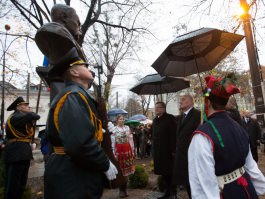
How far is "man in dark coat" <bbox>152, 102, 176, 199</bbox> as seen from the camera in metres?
5.21

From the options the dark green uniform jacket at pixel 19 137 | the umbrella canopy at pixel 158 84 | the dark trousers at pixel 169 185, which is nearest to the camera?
the dark green uniform jacket at pixel 19 137

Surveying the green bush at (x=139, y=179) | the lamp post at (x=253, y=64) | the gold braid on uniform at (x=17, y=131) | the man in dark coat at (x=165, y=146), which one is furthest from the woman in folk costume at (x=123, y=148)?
the lamp post at (x=253, y=64)

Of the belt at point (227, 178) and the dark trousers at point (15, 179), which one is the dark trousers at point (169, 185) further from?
the belt at point (227, 178)

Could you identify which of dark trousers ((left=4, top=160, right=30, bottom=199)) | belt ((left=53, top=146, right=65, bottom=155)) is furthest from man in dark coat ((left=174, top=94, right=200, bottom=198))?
dark trousers ((left=4, top=160, right=30, bottom=199))

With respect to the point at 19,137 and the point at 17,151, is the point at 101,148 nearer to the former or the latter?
the point at 17,151

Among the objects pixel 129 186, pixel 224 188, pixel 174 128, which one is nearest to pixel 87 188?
pixel 224 188

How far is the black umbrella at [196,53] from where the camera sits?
15.6ft

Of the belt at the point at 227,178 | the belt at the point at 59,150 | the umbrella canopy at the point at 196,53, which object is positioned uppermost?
the umbrella canopy at the point at 196,53

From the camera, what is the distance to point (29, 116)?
15.8ft

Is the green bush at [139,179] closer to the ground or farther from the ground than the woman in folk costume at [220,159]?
closer to the ground

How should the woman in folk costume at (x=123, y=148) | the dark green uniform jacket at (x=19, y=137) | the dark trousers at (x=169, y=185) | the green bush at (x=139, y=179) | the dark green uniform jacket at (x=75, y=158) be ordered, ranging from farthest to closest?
1. the green bush at (x=139, y=179)
2. the woman in folk costume at (x=123, y=148)
3. the dark trousers at (x=169, y=185)
4. the dark green uniform jacket at (x=19, y=137)
5. the dark green uniform jacket at (x=75, y=158)

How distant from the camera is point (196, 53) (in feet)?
17.3

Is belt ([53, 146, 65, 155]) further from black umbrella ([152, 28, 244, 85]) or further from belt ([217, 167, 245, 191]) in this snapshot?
black umbrella ([152, 28, 244, 85])

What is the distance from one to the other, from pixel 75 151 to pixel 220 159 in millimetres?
1142
